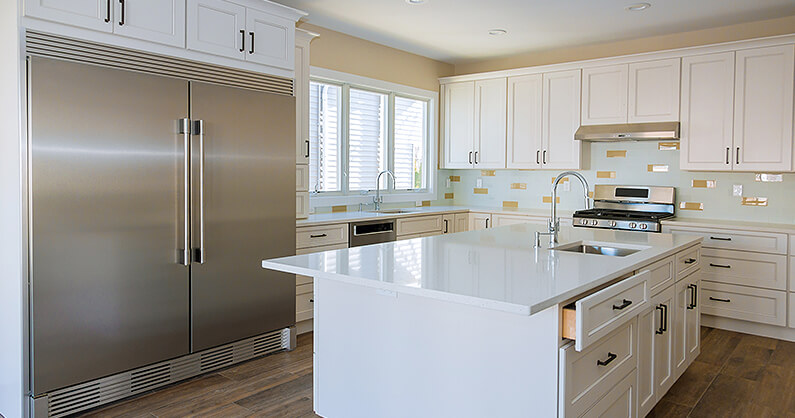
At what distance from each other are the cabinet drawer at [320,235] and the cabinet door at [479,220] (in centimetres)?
173

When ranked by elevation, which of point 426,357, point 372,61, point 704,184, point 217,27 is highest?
point 372,61

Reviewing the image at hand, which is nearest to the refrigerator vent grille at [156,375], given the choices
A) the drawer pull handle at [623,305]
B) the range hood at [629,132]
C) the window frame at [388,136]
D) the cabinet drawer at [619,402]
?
the window frame at [388,136]

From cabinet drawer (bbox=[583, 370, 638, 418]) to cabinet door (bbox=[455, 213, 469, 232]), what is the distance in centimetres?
323

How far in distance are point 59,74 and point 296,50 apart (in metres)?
1.71

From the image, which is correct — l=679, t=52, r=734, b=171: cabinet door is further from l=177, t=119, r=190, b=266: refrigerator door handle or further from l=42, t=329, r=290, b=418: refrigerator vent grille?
l=177, t=119, r=190, b=266: refrigerator door handle

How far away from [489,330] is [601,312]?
1.26 feet

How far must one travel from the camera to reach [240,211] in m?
3.32

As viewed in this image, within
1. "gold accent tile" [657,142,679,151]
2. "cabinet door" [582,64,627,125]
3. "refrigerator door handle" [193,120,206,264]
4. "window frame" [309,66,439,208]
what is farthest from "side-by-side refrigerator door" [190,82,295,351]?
"gold accent tile" [657,142,679,151]

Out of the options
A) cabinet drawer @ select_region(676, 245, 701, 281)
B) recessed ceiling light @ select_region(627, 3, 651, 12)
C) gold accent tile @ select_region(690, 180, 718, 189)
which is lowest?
cabinet drawer @ select_region(676, 245, 701, 281)

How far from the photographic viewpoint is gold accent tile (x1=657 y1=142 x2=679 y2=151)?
484cm

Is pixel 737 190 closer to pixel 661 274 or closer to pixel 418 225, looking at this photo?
pixel 661 274

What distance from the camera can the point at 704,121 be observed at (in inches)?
174

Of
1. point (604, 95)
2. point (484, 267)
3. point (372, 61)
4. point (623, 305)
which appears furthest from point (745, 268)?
point (372, 61)

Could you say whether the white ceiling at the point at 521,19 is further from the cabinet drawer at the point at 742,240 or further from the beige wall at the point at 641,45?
the cabinet drawer at the point at 742,240
